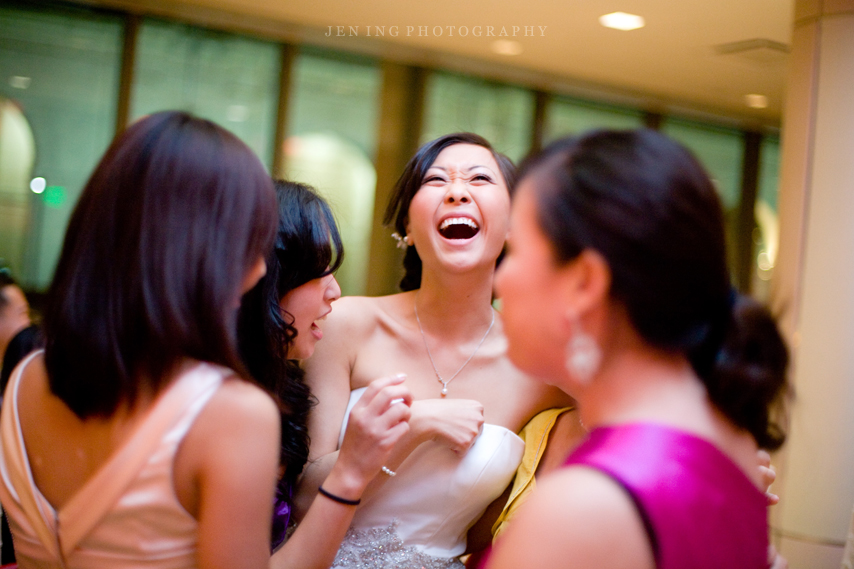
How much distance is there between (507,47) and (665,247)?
19.7 ft

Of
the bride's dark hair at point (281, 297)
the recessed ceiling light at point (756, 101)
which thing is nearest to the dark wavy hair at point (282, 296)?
the bride's dark hair at point (281, 297)

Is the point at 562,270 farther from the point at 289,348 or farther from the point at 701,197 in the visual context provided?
the point at 289,348

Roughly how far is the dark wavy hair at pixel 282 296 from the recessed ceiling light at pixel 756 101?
690 centimetres

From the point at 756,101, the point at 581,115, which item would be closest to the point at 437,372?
the point at 581,115

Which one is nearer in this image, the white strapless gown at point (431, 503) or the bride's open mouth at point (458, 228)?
the white strapless gown at point (431, 503)

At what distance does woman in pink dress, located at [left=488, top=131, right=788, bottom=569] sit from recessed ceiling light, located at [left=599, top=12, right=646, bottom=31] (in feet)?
16.1

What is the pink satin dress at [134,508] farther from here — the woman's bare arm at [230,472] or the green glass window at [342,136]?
the green glass window at [342,136]

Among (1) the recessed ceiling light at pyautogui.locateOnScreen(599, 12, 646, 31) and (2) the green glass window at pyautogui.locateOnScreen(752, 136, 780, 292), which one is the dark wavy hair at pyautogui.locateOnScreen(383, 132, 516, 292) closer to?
(1) the recessed ceiling light at pyautogui.locateOnScreen(599, 12, 646, 31)

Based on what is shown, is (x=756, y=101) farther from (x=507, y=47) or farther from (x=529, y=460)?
(x=529, y=460)

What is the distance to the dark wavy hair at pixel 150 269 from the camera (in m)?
0.98

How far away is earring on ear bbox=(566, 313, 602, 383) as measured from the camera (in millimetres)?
808

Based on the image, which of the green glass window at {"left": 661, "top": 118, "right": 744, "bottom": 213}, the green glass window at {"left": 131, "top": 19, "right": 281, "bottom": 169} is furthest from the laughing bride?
the green glass window at {"left": 661, "top": 118, "right": 744, "bottom": 213}

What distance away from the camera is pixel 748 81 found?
6.79 m

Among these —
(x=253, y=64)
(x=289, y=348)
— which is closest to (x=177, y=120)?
(x=289, y=348)
